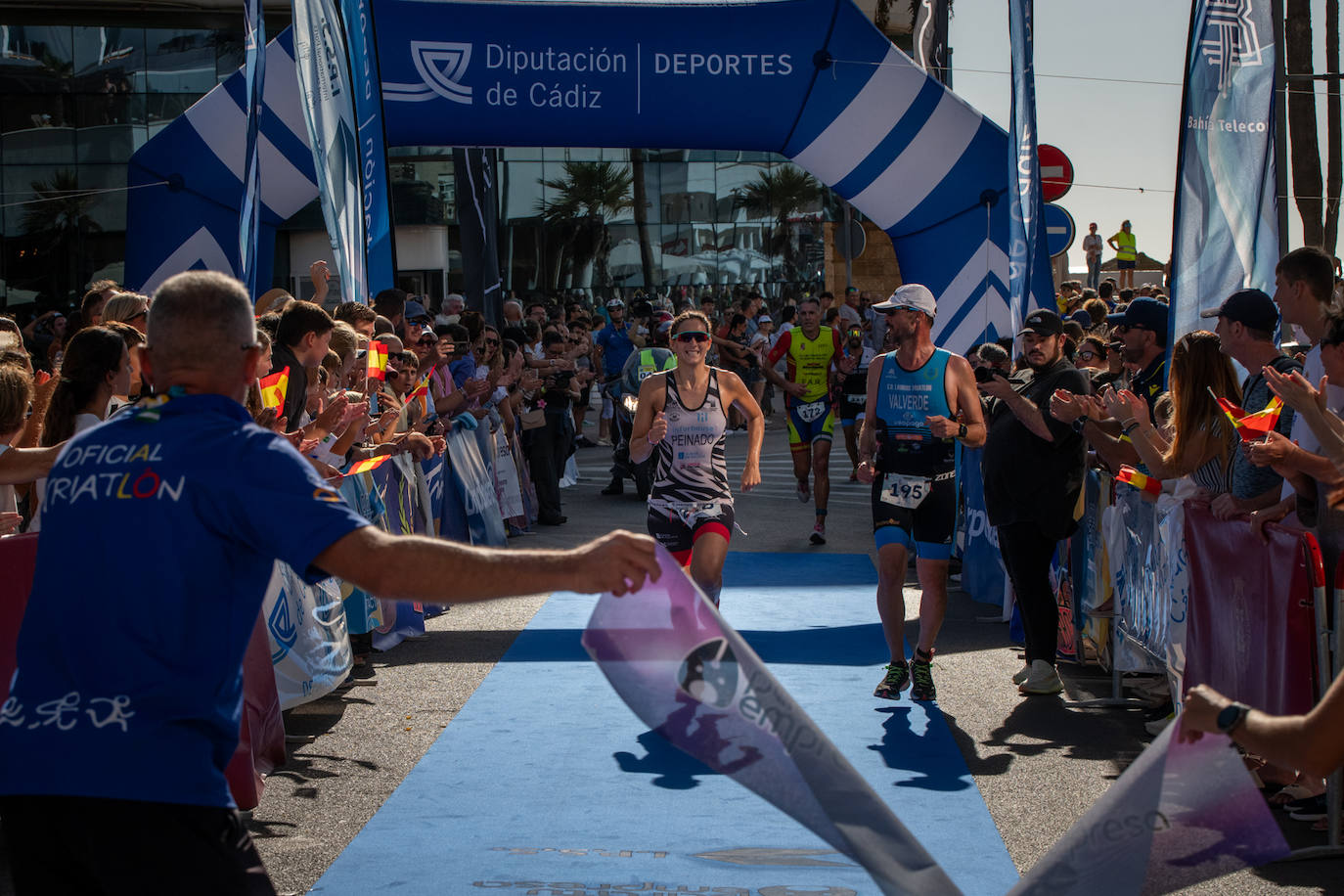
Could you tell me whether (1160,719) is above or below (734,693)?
below

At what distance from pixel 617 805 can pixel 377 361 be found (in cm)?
384

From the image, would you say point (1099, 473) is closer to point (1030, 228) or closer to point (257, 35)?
point (1030, 228)

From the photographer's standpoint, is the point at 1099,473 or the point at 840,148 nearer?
the point at 1099,473

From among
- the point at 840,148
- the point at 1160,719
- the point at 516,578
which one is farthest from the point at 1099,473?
the point at 516,578

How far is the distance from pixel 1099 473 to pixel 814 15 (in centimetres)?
464

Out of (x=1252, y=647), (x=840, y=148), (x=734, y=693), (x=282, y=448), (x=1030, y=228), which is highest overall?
(x=840, y=148)

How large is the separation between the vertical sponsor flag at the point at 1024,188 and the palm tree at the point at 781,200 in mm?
30812

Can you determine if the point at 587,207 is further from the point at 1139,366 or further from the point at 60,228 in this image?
the point at 1139,366

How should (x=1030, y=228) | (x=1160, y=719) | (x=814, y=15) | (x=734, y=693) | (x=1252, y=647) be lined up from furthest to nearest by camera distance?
1. (x=814, y=15)
2. (x=1030, y=228)
3. (x=1160, y=719)
4. (x=1252, y=647)
5. (x=734, y=693)

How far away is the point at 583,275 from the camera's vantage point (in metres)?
40.0

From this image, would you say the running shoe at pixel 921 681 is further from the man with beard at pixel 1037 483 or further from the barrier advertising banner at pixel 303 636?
the barrier advertising banner at pixel 303 636

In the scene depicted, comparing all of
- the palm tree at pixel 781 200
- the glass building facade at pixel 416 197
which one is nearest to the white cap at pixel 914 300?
the glass building facade at pixel 416 197

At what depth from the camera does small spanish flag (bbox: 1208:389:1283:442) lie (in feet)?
16.9

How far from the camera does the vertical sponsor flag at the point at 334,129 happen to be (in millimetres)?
8922
